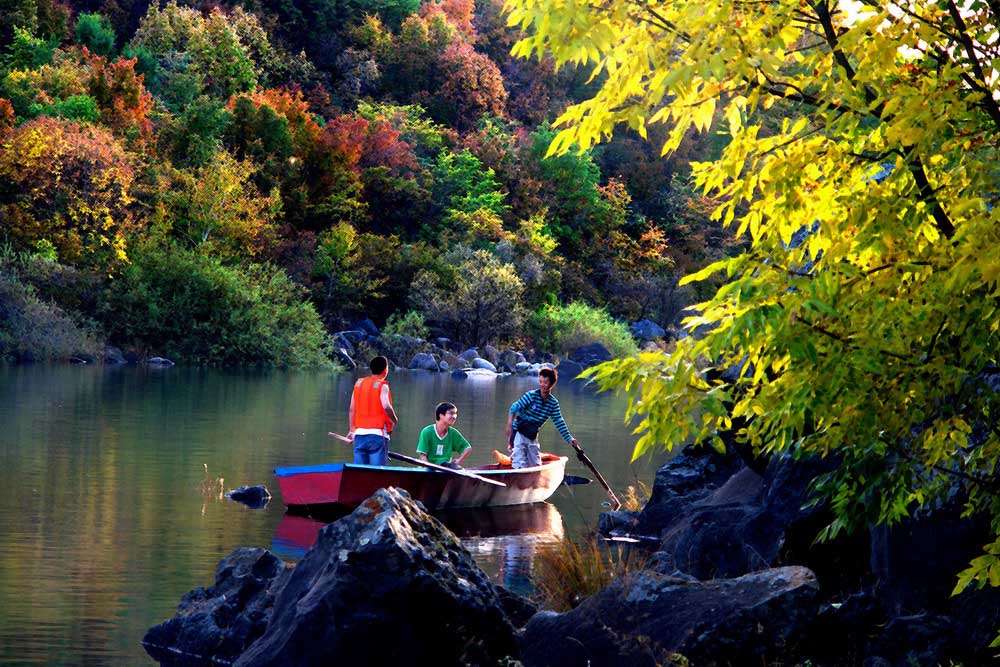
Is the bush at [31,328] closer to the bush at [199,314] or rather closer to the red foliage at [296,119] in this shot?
the bush at [199,314]

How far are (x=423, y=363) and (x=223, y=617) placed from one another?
4101 cm

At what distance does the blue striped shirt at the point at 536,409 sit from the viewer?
17625 millimetres

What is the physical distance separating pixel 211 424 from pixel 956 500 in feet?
61.7

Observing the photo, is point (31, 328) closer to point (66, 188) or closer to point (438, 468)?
point (66, 188)

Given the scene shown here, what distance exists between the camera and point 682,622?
8.46 metres

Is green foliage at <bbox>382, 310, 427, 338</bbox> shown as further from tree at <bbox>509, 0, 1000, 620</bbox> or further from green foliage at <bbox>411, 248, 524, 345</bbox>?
tree at <bbox>509, 0, 1000, 620</bbox>

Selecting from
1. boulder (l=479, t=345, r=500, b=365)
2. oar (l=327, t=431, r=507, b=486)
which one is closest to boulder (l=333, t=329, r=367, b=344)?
boulder (l=479, t=345, r=500, b=365)

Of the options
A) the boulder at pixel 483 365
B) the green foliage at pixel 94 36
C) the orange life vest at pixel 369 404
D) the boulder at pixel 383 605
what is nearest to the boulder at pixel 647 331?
the boulder at pixel 483 365

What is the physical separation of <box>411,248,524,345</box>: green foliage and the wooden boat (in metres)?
35.5

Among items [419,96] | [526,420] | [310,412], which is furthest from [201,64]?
[526,420]

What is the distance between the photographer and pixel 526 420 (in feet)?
60.0

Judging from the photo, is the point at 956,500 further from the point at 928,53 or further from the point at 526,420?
the point at 526,420

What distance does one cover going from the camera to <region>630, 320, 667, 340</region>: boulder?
60.6m

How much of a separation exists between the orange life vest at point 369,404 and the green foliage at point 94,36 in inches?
1736
